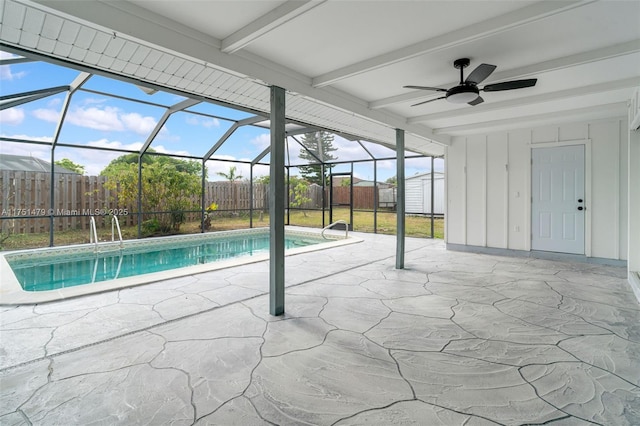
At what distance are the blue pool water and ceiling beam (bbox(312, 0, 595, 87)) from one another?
509 centimetres

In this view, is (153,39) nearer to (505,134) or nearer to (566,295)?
(566,295)

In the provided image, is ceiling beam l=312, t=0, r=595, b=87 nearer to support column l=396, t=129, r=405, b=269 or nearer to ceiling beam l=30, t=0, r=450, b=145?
ceiling beam l=30, t=0, r=450, b=145

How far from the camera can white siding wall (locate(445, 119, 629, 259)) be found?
17.5ft

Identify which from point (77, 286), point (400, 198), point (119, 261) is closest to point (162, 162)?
point (119, 261)

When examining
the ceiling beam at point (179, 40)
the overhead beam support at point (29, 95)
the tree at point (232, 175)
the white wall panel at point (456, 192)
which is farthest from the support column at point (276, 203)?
the tree at point (232, 175)

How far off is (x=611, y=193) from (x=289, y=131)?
23.9ft

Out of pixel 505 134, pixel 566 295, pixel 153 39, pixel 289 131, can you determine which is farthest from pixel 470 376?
pixel 289 131

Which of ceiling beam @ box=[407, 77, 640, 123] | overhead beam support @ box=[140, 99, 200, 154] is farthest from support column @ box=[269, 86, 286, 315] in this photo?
overhead beam support @ box=[140, 99, 200, 154]

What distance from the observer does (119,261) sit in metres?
6.54

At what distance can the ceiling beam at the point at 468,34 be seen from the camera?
85.9 inches

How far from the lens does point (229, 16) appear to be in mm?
2342

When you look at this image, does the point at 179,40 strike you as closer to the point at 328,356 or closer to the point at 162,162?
the point at 328,356

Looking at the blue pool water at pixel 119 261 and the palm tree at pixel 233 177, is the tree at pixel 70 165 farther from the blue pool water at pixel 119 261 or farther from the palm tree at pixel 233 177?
the palm tree at pixel 233 177

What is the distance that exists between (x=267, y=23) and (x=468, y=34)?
157 centimetres
